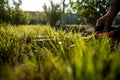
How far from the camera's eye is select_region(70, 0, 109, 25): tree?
22703 millimetres

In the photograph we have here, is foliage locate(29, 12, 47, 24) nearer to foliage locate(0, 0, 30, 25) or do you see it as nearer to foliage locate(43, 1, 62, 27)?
foliage locate(43, 1, 62, 27)

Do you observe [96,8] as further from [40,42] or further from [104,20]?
[40,42]

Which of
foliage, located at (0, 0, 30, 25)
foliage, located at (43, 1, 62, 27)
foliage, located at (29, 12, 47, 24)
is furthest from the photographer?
foliage, located at (29, 12, 47, 24)

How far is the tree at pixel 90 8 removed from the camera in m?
22.7

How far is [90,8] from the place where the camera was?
2331 cm

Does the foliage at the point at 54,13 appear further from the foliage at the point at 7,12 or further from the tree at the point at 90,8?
the tree at the point at 90,8

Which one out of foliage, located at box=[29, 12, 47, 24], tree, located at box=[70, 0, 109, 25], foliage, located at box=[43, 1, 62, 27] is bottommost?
foliage, located at box=[29, 12, 47, 24]

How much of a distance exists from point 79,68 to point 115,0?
197 inches

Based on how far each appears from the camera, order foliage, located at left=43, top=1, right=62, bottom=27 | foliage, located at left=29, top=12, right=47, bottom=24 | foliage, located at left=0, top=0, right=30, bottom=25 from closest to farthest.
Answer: foliage, located at left=0, top=0, right=30, bottom=25 → foliage, located at left=43, top=1, right=62, bottom=27 → foliage, located at left=29, top=12, right=47, bottom=24

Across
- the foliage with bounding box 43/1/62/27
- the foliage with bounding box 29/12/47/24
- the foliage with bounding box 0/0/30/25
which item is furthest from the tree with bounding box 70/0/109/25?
the foliage with bounding box 29/12/47/24

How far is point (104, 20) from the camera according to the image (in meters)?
7.17

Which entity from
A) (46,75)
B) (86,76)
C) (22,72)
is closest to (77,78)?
(86,76)

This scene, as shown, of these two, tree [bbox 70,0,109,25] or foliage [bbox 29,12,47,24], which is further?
foliage [bbox 29,12,47,24]

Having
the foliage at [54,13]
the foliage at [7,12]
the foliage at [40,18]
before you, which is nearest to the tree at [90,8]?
the foliage at [7,12]
